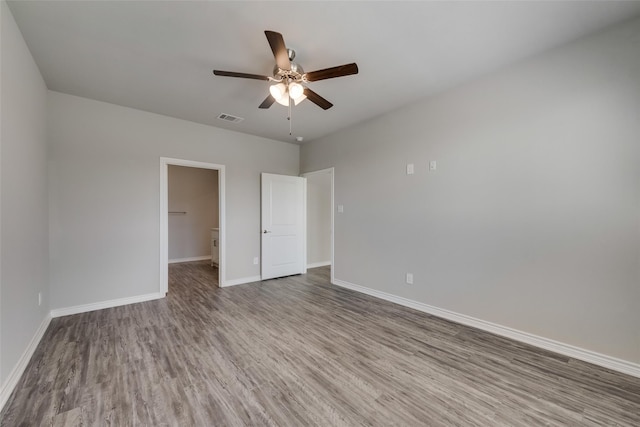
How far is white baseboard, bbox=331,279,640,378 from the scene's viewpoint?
211cm

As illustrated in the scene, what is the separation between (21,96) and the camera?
222 cm

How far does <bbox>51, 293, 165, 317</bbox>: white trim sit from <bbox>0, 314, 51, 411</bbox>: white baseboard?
475 millimetres

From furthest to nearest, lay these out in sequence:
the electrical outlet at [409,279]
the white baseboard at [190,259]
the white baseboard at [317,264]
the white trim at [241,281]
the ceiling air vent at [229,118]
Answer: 1. the white baseboard at [190,259]
2. the white baseboard at [317,264]
3. the white trim at [241,281]
4. the ceiling air vent at [229,118]
5. the electrical outlet at [409,279]

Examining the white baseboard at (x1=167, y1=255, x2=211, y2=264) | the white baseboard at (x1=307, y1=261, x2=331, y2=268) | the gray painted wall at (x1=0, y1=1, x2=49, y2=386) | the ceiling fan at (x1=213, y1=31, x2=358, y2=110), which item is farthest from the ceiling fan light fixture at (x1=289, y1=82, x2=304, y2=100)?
the white baseboard at (x1=167, y1=255, x2=211, y2=264)

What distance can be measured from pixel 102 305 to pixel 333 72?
13.4 feet

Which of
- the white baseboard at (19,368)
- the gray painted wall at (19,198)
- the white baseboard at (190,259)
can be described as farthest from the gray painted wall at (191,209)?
the white baseboard at (19,368)

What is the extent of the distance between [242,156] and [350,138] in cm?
201

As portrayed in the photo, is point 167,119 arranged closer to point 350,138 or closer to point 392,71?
point 350,138

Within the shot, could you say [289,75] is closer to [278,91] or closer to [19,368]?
[278,91]

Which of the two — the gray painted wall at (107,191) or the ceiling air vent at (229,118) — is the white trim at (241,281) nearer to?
the gray painted wall at (107,191)

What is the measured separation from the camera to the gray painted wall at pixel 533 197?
Answer: 2123 mm

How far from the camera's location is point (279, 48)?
1915 millimetres

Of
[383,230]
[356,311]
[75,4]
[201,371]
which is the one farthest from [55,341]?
[383,230]

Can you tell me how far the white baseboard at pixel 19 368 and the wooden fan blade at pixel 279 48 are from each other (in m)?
2.99
